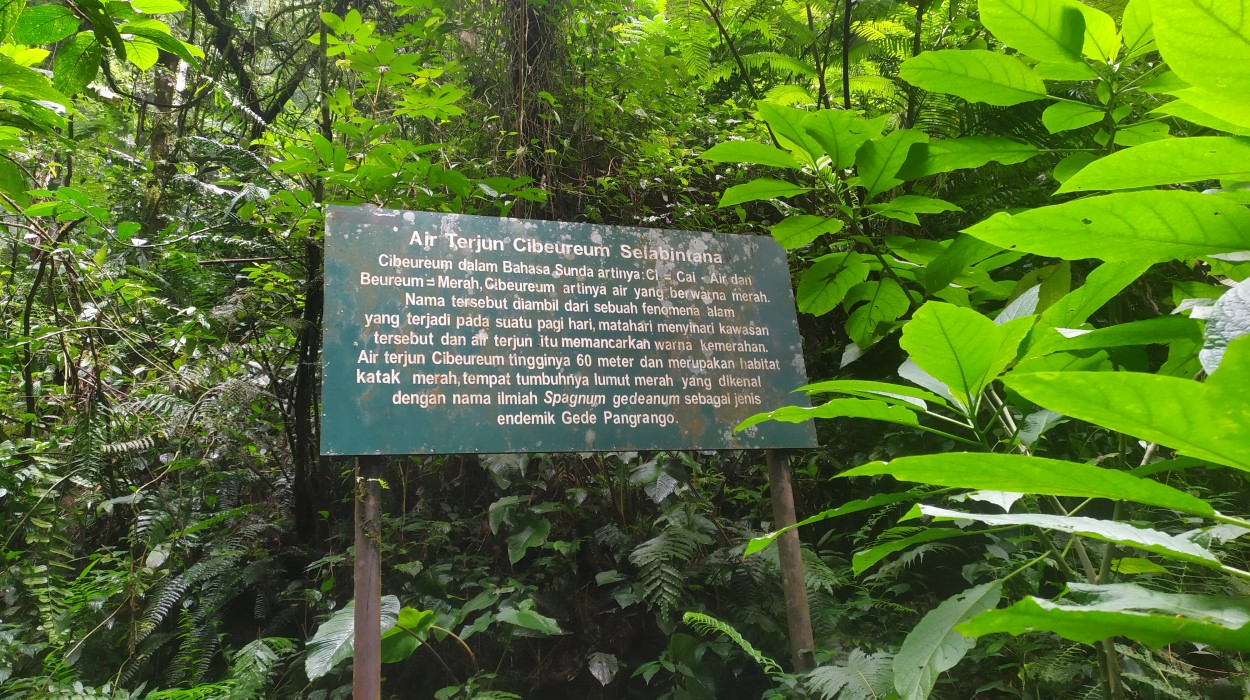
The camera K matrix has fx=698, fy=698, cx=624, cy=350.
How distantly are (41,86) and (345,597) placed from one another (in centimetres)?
241

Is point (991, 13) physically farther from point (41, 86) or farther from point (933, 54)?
point (41, 86)

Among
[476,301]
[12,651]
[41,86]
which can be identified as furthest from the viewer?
[12,651]

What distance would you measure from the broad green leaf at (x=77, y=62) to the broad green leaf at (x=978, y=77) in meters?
1.49

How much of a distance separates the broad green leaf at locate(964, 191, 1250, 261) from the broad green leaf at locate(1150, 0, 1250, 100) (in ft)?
0.36

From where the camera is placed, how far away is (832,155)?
153cm

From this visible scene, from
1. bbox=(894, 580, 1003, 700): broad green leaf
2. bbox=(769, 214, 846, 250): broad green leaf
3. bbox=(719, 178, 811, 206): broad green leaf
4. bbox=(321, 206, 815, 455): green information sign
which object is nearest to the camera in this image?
bbox=(894, 580, 1003, 700): broad green leaf

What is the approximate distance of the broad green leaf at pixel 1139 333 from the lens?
84 centimetres

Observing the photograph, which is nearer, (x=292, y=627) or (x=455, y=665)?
(x=455, y=665)

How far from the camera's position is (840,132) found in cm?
149

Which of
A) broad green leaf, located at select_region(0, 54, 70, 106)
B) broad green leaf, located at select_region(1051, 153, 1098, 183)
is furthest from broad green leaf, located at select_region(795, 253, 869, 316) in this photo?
broad green leaf, located at select_region(0, 54, 70, 106)

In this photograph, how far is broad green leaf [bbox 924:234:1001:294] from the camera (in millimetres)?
1399

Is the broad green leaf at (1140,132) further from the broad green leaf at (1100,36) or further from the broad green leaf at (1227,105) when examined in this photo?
the broad green leaf at (1227,105)

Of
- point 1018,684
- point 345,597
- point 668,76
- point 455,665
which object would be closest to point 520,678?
point 455,665

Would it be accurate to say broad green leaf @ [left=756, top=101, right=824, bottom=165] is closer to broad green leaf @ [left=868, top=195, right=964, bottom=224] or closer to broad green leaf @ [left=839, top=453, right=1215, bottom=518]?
broad green leaf @ [left=868, top=195, right=964, bottom=224]
